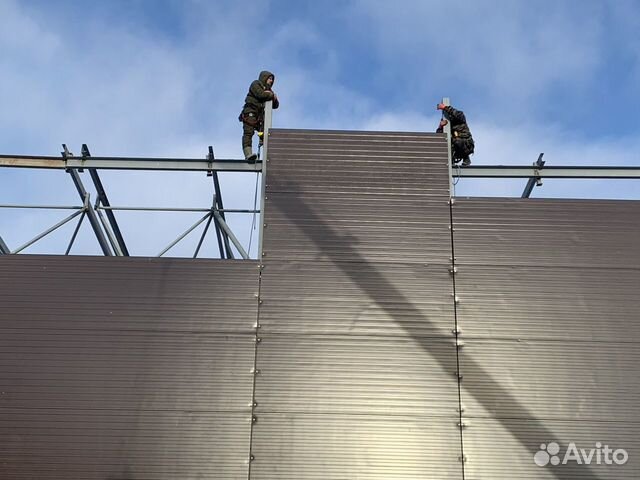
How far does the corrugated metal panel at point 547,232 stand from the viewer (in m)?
10.8

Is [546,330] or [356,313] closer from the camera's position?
[546,330]

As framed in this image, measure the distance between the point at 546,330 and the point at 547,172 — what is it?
9.50 feet

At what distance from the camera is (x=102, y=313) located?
34.4ft

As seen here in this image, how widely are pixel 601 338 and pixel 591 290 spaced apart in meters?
0.73

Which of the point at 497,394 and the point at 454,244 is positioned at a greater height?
the point at 454,244

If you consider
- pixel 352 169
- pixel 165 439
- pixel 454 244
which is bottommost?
pixel 165 439

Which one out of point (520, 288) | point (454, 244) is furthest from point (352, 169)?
point (520, 288)

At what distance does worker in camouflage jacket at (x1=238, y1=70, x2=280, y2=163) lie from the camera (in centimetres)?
1216

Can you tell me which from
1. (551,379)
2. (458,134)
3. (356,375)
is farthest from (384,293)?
(458,134)

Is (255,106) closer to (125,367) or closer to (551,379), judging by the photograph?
(125,367)

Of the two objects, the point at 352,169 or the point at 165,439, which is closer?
the point at 165,439

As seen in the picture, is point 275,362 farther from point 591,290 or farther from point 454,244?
point 591,290

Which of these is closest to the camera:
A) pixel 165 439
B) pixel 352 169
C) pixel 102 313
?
pixel 165 439

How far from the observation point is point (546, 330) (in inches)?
407
